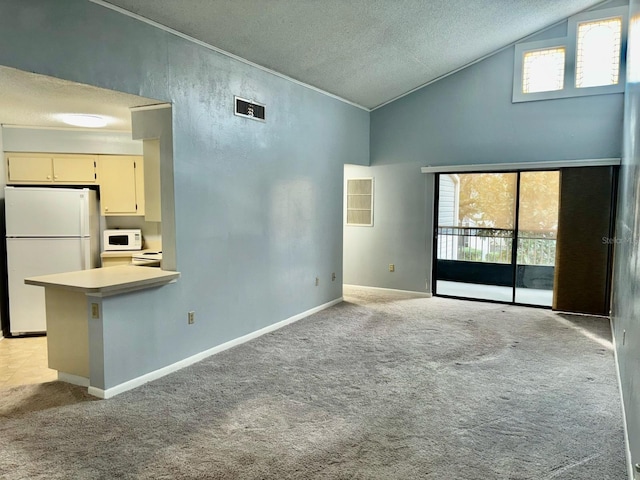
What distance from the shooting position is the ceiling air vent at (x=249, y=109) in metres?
4.46

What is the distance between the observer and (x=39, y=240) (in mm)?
4906

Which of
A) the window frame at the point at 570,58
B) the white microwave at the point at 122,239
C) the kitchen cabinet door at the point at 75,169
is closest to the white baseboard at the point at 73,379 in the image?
the white microwave at the point at 122,239

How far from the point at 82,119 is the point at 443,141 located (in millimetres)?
4799

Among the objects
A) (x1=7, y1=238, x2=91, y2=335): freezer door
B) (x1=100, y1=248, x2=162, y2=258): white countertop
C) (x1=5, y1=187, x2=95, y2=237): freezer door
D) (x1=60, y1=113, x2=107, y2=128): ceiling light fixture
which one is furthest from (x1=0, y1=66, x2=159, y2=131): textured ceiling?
(x1=100, y1=248, x2=162, y2=258): white countertop

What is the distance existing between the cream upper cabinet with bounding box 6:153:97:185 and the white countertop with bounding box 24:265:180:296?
1985mm

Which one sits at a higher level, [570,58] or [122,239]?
[570,58]

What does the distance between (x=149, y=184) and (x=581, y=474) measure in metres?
3.88

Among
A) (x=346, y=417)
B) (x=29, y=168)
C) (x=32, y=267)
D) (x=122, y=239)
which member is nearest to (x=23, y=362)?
(x=32, y=267)

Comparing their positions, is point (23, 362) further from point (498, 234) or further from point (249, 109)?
point (498, 234)

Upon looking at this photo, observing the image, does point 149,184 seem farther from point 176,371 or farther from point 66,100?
point 176,371

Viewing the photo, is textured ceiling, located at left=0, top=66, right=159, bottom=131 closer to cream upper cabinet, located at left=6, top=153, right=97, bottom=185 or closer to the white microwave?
cream upper cabinet, located at left=6, top=153, right=97, bottom=185

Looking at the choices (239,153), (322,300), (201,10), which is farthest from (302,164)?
(201,10)

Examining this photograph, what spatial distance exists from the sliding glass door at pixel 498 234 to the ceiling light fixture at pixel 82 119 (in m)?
4.67

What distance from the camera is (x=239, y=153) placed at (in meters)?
4.51
